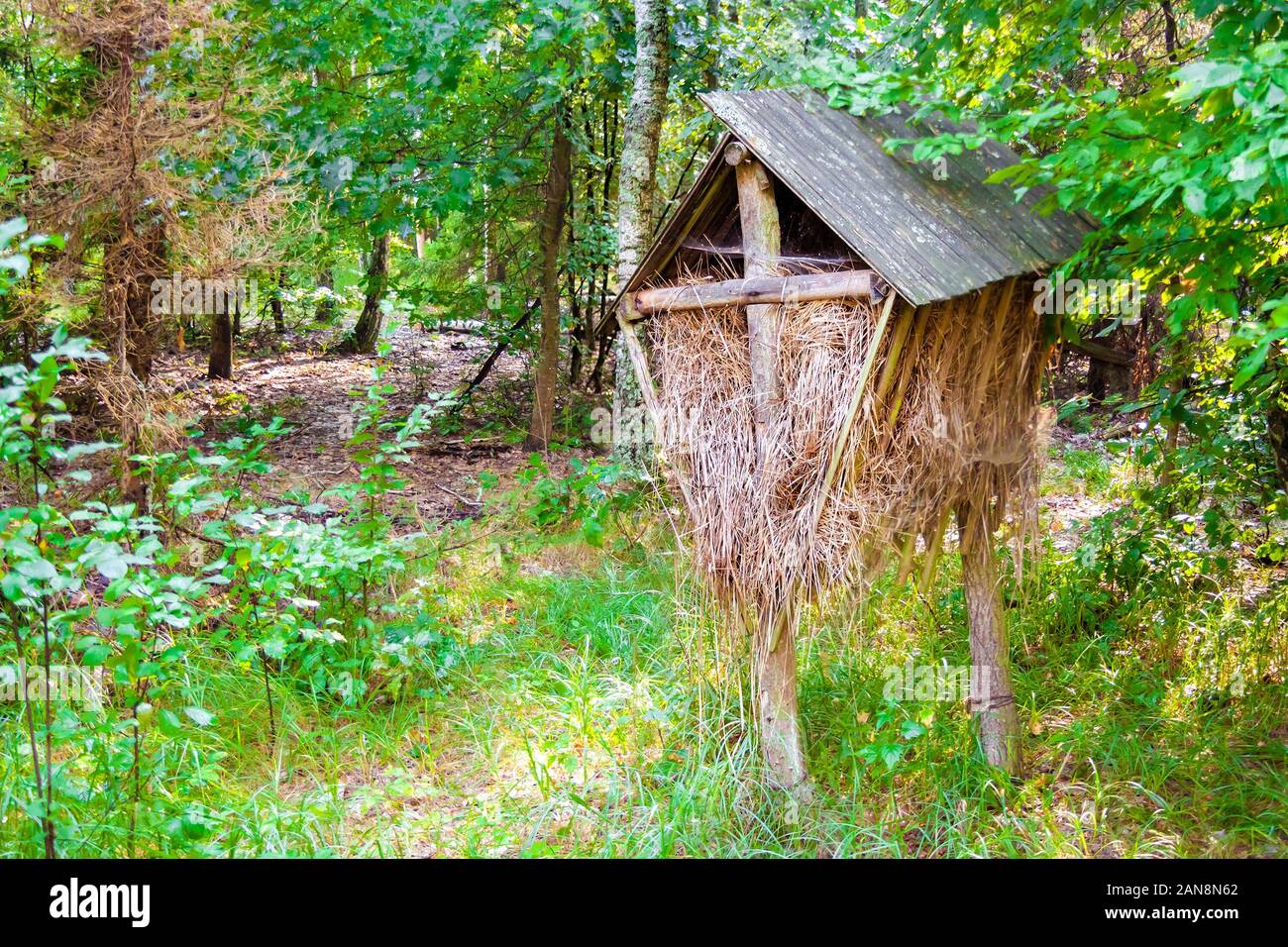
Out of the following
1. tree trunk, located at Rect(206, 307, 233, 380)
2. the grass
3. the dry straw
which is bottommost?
the grass

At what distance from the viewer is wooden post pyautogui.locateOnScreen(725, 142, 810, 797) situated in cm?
400

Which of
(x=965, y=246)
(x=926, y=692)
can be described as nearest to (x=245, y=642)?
(x=926, y=692)

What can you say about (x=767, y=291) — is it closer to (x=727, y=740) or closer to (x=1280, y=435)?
(x=727, y=740)

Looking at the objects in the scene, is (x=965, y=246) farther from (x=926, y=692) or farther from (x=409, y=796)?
(x=409, y=796)

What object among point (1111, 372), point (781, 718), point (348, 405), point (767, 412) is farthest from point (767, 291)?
point (1111, 372)

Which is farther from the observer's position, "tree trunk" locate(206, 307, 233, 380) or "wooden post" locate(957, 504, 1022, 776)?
"tree trunk" locate(206, 307, 233, 380)

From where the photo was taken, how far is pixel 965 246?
3.85 meters

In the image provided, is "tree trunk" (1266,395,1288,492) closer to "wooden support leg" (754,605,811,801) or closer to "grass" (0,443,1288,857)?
"grass" (0,443,1288,857)

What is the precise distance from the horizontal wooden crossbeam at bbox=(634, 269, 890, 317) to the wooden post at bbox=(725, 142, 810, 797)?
5cm

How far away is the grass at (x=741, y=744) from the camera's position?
3988 mm

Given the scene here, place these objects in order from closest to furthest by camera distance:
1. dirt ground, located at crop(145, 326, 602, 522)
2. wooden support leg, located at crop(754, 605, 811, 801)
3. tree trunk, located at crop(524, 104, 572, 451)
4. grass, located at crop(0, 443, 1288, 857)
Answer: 1. grass, located at crop(0, 443, 1288, 857)
2. wooden support leg, located at crop(754, 605, 811, 801)
3. dirt ground, located at crop(145, 326, 602, 522)
4. tree trunk, located at crop(524, 104, 572, 451)

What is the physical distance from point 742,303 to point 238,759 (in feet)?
10.8

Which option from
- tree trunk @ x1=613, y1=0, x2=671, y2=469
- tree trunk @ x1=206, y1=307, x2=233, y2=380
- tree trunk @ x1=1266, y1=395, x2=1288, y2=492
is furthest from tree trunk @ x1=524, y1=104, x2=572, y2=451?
tree trunk @ x1=1266, y1=395, x2=1288, y2=492
